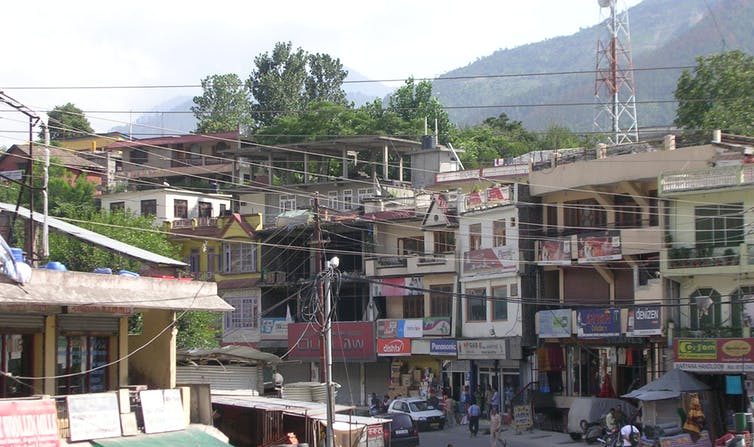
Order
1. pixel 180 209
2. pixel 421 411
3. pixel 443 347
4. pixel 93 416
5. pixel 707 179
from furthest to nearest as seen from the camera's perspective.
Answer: pixel 180 209 < pixel 443 347 < pixel 421 411 < pixel 707 179 < pixel 93 416

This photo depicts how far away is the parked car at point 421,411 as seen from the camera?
48.5 meters

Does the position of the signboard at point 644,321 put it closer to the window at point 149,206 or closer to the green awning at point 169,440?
the green awning at point 169,440

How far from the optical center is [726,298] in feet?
141

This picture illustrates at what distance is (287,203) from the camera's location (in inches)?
2879

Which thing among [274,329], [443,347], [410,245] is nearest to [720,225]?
[443,347]

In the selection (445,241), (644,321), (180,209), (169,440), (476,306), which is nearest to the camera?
(169,440)

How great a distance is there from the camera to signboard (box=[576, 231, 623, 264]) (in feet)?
155

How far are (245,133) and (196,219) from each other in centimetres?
2458

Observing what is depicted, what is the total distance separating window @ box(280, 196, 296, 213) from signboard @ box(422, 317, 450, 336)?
18340 millimetres

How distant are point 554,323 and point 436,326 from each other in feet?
27.4

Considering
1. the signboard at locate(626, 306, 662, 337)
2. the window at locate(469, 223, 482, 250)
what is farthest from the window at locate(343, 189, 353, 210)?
the signboard at locate(626, 306, 662, 337)

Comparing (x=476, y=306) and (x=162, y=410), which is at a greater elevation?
(x=476, y=306)

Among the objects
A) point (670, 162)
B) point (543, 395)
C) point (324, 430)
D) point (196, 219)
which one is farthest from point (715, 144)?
point (196, 219)

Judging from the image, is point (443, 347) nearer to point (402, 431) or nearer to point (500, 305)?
point (500, 305)
